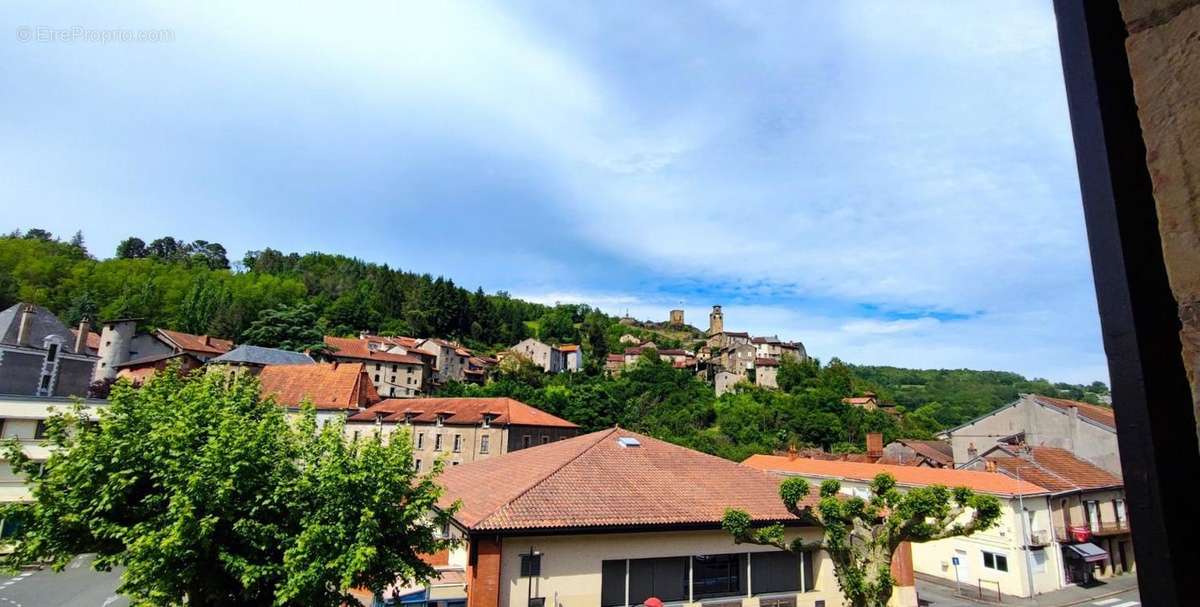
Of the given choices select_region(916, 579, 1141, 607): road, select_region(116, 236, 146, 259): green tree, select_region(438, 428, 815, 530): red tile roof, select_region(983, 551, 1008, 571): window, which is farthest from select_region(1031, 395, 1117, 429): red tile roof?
select_region(116, 236, 146, 259): green tree

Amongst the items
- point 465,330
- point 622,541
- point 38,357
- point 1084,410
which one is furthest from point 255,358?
point 1084,410

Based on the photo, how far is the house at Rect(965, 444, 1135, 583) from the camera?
25266 millimetres

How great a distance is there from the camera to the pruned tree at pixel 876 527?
39.7 feet

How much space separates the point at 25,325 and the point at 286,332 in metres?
28.7

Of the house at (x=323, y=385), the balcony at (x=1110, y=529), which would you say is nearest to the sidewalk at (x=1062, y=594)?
the balcony at (x=1110, y=529)

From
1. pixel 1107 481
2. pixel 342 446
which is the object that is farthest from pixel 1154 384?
pixel 1107 481

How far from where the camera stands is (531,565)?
13.2 metres

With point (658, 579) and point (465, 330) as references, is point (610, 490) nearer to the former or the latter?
point (658, 579)

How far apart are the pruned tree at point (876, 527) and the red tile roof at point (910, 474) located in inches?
483

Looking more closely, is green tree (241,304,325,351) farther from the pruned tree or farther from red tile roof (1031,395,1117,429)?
red tile roof (1031,395,1117,429)

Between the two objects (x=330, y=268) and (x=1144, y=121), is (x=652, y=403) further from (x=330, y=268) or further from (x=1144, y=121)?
(x=330, y=268)

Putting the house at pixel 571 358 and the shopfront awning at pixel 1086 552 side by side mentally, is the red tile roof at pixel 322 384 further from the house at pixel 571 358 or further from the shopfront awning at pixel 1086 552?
the house at pixel 571 358

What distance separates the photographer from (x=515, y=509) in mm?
13766

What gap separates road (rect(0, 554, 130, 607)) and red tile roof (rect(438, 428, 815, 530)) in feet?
36.0
